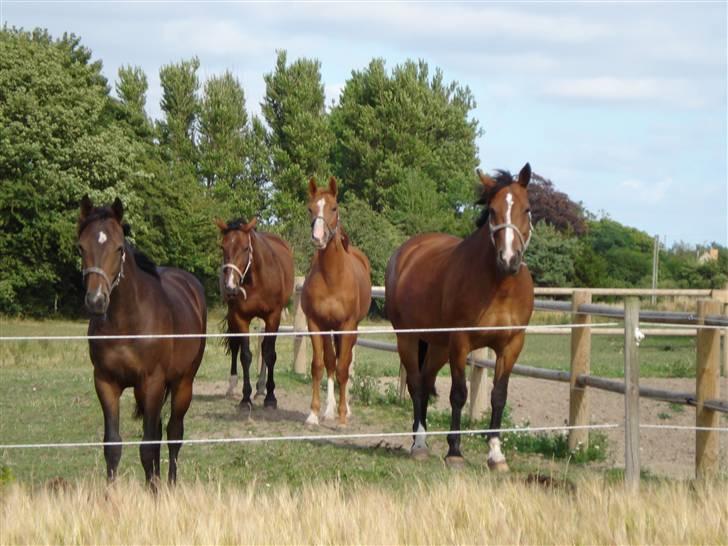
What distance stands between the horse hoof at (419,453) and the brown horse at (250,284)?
3.60 meters

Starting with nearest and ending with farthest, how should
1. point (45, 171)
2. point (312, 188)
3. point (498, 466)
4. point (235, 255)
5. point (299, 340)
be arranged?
1. point (498, 466)
2. point (312, 188)
3. point (235, 255)
4. point (299, 340)
5. point (45, 171)

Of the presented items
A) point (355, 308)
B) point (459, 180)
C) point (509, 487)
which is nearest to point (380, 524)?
point (509, 487)

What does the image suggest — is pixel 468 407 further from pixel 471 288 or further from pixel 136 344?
pixel 136 344

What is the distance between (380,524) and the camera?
17.7 ft

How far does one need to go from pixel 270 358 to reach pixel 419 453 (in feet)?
13.2

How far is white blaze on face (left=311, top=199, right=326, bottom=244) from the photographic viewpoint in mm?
11664

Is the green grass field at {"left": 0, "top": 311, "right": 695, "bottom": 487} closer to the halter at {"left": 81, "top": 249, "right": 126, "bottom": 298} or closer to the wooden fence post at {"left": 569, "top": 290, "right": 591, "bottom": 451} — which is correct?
Answer: the wooden fence post at {"left": 569, "top": 290, "right": 591, "bottom": 451}

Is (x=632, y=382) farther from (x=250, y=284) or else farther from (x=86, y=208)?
(x=250, y=284)

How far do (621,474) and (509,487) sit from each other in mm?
2944

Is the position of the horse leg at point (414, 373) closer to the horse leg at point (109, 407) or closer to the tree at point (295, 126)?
the horse leg at point (109, 407)

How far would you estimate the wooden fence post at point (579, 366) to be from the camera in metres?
10.5

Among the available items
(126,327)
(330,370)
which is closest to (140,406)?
(126,327)

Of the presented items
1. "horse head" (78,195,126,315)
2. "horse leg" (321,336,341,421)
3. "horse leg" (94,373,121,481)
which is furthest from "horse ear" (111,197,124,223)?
"horse leg" (321,336,341,421)

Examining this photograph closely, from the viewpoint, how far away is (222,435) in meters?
11.0
